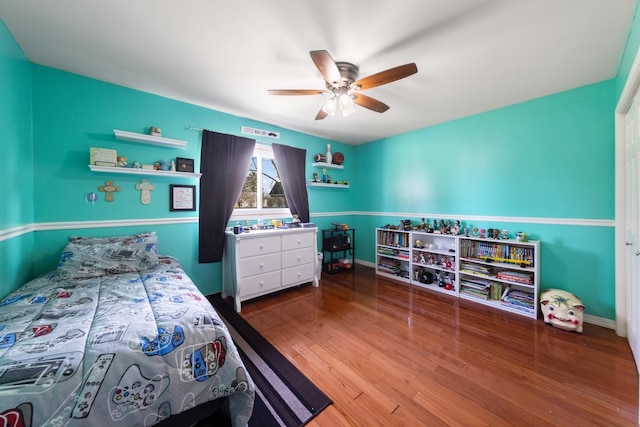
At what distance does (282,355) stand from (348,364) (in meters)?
0.53

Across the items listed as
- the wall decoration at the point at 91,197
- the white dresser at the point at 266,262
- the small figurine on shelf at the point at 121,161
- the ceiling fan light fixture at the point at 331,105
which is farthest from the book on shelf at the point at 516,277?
the wall decoration at the point at 91,197

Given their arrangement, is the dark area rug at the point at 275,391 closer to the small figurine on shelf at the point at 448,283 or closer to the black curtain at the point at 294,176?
the black curtain at the point at 294,176

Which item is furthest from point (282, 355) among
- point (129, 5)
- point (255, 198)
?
point (129, 5)

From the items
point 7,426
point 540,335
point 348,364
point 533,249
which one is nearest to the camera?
point 7,426

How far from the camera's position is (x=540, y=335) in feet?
6.88

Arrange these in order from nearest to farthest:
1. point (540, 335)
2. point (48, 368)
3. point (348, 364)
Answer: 1. point (48, 368)
2. point (348, 364)
3. point (540, 335)

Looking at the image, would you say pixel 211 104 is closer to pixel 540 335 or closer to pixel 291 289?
pixel 291 289

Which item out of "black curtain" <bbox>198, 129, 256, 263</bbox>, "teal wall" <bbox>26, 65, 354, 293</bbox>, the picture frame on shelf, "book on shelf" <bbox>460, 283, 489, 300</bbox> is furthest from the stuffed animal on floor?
the picture frame on shelf

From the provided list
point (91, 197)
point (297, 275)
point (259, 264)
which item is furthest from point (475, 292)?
point (91, 197)

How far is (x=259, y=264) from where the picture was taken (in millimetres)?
2818

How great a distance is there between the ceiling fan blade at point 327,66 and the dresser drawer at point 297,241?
1.90 metres

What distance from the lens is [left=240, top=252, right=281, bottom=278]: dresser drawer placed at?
2.70 meters

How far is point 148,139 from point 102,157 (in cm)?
41

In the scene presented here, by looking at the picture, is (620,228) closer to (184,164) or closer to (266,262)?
Answer: (266,262)
